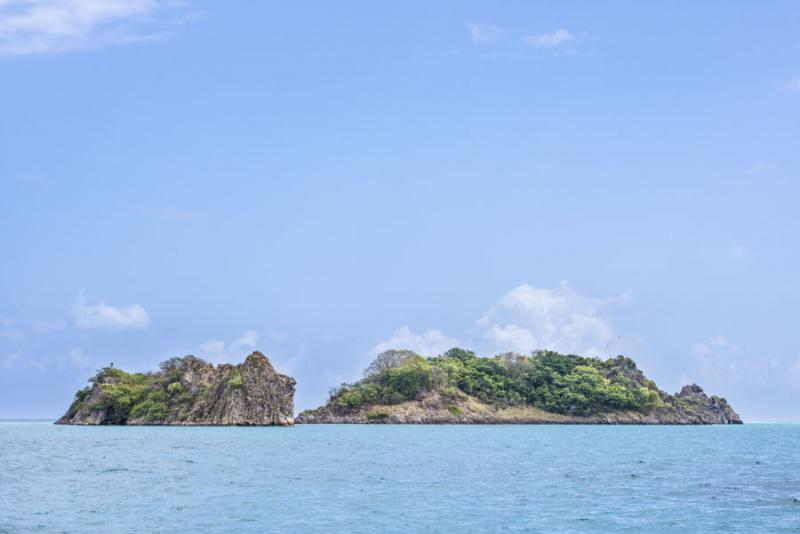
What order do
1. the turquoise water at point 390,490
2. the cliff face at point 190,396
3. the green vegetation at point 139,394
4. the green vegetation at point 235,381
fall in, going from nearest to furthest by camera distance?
the turquoise water at point 390,490, the green vegetation at point 235,381, the cliff face at point 190,396, the green vegetation at point 139,394

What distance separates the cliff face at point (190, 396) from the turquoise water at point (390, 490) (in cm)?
6277

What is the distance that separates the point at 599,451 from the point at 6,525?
6528 cm

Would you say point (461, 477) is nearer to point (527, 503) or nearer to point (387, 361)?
point (527, 503)

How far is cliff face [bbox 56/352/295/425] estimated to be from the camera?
490 ft

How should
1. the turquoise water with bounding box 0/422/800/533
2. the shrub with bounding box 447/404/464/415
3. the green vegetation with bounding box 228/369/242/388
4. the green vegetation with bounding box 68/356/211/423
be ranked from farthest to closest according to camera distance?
the shrub with bounding box 447/404/464/415 < the green vegetation with bounding box 68/356/211/423 < the green vegetation with bounding box 228/369/242/388 < the turquoise water with bounding box 0/422/800/533

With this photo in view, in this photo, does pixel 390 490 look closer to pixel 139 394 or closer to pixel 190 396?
pixel 190 396

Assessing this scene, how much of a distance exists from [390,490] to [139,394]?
124 metres

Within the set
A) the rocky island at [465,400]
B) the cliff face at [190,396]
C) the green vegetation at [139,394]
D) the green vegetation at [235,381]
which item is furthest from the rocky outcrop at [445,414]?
the green vegetation at [235,381]

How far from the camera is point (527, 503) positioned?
45000mm

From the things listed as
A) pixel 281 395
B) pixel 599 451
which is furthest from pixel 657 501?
pixel 281 395

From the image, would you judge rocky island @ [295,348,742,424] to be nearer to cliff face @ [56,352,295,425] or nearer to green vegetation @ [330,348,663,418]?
green vegetation @ [330,348,663,418]

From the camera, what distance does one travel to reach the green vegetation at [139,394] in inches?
6211

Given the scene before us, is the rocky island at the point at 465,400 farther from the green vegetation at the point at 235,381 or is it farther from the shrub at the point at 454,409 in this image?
the green vegetation at the point at 235,381

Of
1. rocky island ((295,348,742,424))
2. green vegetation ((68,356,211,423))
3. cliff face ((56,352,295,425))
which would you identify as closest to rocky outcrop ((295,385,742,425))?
rocky island ((295,348,742,424))
